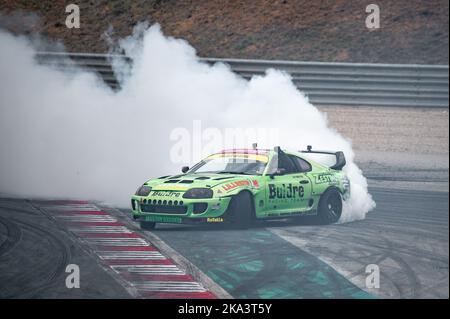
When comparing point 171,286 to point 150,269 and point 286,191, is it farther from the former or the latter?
point 286,191

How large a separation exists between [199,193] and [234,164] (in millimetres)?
1311

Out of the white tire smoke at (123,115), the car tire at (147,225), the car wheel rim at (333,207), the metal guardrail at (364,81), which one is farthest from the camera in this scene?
the metal guardrail at (364,81)

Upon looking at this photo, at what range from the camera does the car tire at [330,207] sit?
47.0 ft

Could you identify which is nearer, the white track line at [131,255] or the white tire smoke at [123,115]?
the white track line at [131,255]

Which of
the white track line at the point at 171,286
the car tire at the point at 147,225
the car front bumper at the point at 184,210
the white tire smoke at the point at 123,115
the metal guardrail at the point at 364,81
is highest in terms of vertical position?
the metal guardrail at the point at 364,81

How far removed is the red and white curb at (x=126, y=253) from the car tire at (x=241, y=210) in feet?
4.08

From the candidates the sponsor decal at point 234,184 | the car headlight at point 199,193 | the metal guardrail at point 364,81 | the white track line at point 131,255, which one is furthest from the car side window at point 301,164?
the metal guardrail at point 364,81

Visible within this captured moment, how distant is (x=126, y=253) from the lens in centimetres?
1174

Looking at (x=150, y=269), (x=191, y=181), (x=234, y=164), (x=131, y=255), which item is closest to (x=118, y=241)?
(x=131, y=255)

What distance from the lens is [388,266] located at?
37.8ft

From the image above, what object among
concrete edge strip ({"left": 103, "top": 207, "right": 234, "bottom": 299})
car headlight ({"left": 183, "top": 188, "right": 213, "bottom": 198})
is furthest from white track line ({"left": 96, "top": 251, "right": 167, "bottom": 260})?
car headlight ({"left": 183, "top": 188, "right": 213, "bottom": 198})

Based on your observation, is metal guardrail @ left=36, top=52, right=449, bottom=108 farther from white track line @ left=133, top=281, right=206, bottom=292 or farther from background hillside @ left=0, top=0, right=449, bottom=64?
white track line @ left=133, top=281, right=206, bottom=292

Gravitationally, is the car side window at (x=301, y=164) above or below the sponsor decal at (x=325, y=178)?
above

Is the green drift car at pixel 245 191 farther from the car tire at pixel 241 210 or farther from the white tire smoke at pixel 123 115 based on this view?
the white tire smoke at pixel 123 115
